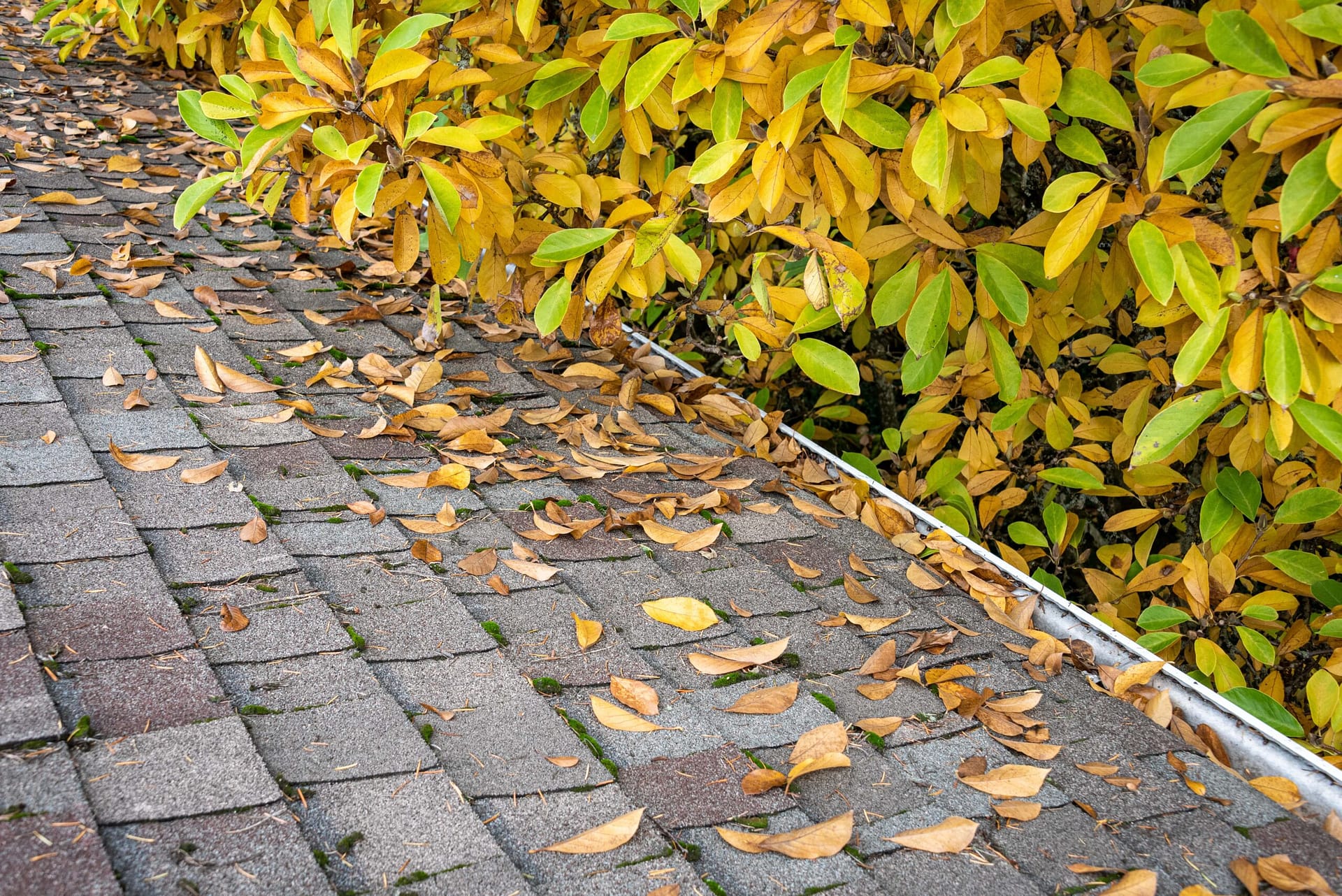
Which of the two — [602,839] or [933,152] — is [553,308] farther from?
[602,839]

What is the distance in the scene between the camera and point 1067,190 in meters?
1.70

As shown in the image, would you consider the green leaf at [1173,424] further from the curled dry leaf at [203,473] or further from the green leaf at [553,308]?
the curled dry leaf at [203,473]

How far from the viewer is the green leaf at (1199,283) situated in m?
1.56

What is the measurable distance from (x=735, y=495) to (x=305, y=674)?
1.04 meters

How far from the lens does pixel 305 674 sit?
1.33m

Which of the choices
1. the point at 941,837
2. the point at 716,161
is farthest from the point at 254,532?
the point at 941,837

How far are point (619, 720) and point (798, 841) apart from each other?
30 cm

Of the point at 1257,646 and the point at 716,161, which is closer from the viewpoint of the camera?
the point at 716,161

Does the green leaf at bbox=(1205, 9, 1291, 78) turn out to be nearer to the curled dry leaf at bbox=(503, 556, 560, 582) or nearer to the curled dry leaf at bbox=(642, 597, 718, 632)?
the curled dry leaf at bbox=(642, 597, 718, 632)

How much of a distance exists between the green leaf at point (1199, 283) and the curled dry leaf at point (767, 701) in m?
0.86

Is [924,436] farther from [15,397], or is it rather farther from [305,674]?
[15,397]

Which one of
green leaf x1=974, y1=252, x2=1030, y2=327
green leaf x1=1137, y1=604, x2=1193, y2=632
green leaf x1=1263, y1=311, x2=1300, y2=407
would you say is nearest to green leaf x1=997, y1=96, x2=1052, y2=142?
green leaf x1=974, y1=252, x2=1030, y2=327

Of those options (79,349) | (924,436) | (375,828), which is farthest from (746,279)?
(375,828)

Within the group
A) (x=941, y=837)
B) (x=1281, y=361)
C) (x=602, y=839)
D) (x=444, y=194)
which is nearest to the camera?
(x=602, y=839)
